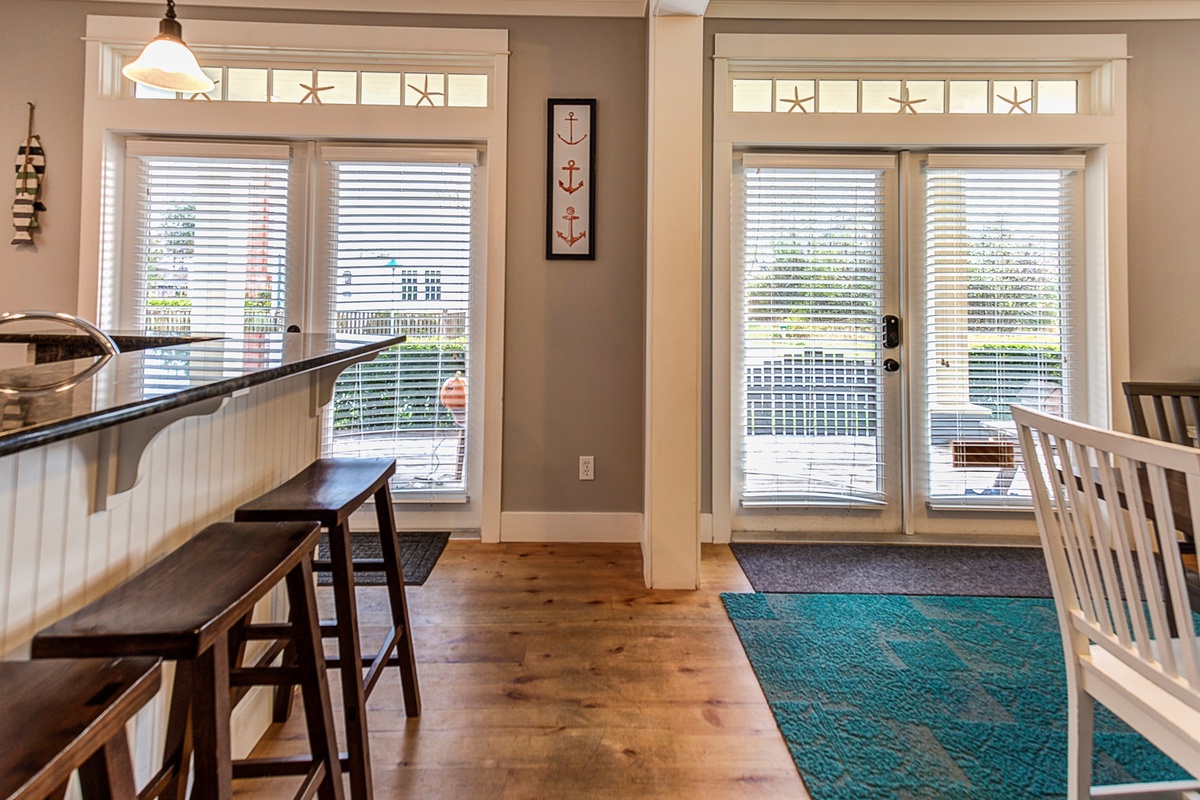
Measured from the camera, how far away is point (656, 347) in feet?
7.43

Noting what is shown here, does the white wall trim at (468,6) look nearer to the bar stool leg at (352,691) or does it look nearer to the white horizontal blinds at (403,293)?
the white horizontal blinds at (403,293)

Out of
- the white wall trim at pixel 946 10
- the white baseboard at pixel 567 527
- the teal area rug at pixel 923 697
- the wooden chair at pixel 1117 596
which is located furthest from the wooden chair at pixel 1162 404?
the white wall trim at pixel 946 10

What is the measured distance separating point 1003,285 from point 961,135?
79cm

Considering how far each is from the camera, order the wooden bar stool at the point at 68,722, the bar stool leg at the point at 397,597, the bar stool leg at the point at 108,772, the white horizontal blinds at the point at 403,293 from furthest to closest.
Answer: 1. the white horizontal blinds at the point at 403,293
2. the bar stool leg at the point at 397,597
3. the bar stool leg at the point at 108,772
4. the wooden bar stool at the point at 68,722

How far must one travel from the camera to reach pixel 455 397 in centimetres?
284

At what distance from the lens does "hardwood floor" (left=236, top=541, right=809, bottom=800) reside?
1264 mm

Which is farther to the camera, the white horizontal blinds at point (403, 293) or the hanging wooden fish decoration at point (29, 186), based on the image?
the white horizontal blinds at point (403, 293)

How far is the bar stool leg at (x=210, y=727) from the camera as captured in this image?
0.69 meters

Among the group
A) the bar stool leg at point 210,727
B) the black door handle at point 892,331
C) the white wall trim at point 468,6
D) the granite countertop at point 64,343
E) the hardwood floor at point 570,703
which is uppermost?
the white wall trim at point 468,6

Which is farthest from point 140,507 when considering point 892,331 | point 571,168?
point 892,331

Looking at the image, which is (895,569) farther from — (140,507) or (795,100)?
(140,507)

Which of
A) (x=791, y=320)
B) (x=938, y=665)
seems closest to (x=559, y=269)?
(x=791, y=320)

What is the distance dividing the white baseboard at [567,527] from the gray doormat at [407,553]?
0.34 m

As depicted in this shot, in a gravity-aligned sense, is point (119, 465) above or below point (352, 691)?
above
